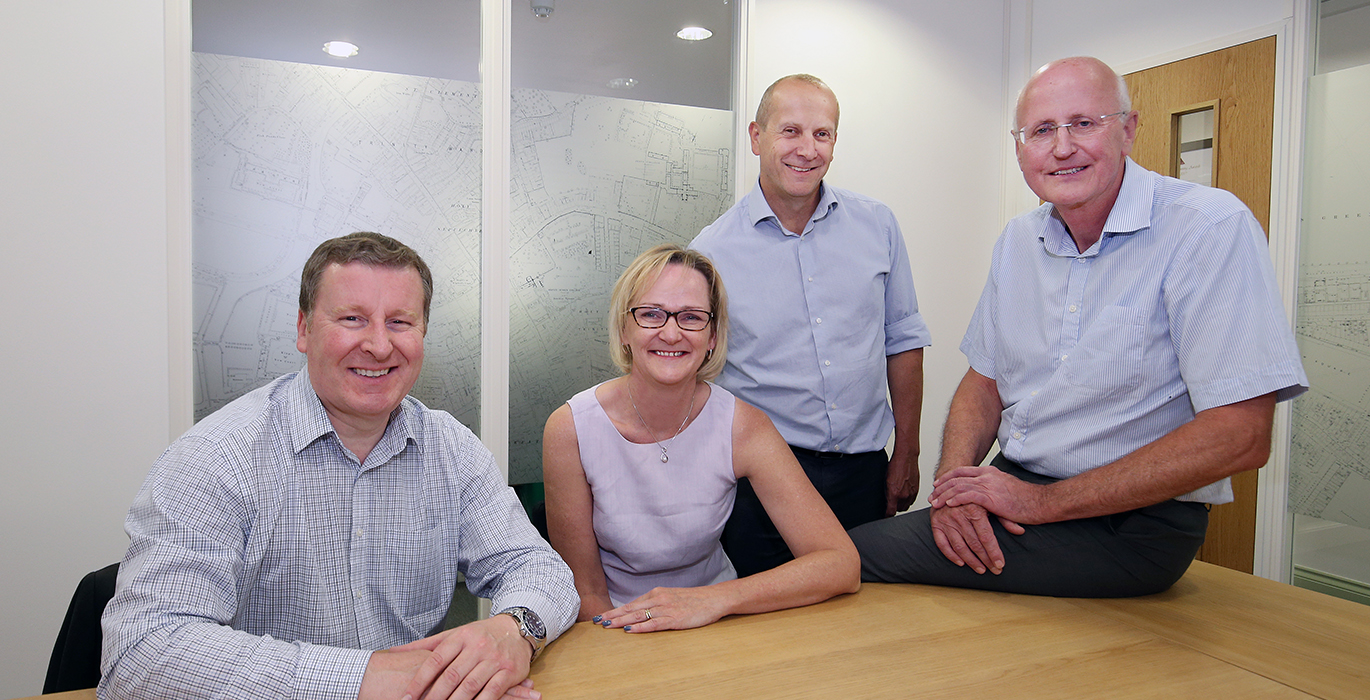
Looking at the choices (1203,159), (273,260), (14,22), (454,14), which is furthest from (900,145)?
(14,22)

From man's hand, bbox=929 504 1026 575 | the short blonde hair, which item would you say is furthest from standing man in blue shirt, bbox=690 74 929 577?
man's hand, bbox=929 504 1026 575

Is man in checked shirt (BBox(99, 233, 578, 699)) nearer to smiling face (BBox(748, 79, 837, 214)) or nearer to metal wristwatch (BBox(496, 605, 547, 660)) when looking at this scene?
metal wristwatch (BBox(496, 605, 547, 660))

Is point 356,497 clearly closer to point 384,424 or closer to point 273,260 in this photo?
point 384,424

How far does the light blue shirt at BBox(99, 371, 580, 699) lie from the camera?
115 centimetres

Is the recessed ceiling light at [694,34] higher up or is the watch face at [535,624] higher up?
the recessed ceiling light at [694,34]

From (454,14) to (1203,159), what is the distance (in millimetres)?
2904

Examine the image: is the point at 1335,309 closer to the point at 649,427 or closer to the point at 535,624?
the point at 649,427

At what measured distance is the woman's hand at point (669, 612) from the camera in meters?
1.44

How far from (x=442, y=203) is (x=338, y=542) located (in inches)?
68.0

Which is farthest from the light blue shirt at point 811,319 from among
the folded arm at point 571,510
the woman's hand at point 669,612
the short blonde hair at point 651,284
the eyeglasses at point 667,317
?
the woman's hand at point 669,612

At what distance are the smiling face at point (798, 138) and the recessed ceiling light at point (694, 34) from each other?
99 centimetres

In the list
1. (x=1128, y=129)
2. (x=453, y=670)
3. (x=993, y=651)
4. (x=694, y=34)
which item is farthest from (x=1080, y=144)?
(x=694, y=34)

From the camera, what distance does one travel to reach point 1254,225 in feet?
5.49

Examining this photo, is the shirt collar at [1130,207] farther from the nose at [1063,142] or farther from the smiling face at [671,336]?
the smiling face at [671,336]
